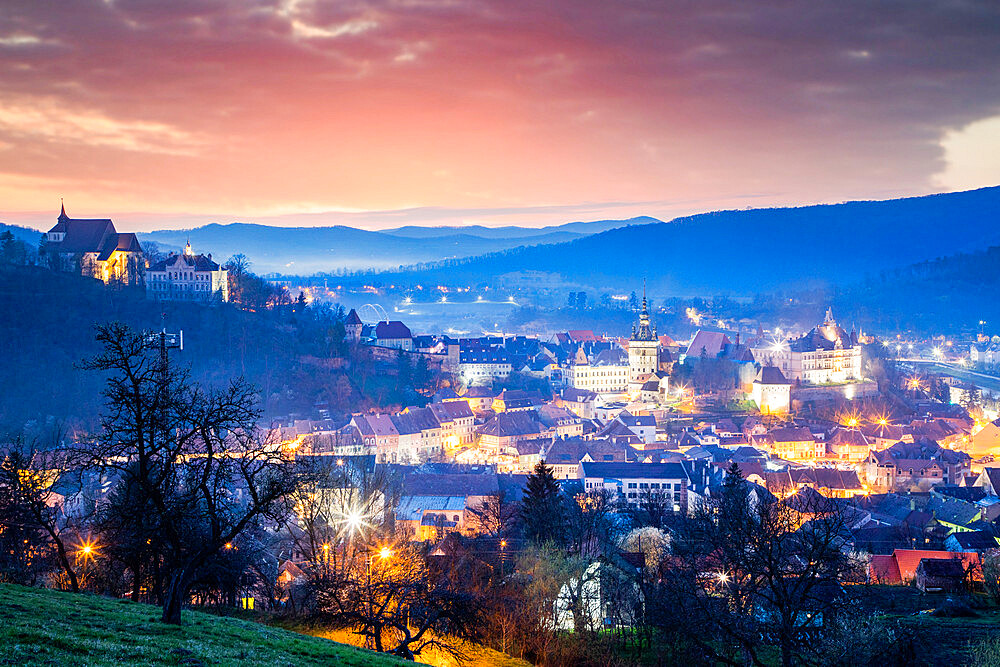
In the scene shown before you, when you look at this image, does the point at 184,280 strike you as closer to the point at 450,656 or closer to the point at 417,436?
the point at 417,436

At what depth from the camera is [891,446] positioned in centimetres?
5775

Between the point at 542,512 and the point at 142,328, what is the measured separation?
49.7 meters

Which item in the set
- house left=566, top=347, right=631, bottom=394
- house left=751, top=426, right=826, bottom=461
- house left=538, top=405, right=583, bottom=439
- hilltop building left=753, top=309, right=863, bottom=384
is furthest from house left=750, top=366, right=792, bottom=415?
house left=538, top=405, right=583, bottom=439

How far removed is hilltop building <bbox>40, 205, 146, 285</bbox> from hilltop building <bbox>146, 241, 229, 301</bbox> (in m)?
1.39

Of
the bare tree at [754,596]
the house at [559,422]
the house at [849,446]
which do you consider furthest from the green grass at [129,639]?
the house at [849,446]

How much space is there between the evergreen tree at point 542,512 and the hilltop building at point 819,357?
2184 inches

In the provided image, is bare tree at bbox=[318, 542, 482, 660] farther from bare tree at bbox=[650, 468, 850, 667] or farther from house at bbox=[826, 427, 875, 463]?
house at bbox=[826, 427, 875, 463]

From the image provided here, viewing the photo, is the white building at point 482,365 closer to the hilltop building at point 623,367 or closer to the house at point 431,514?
the hilltop building at point 623,367

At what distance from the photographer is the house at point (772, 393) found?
74.4 meters

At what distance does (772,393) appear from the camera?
74812mm

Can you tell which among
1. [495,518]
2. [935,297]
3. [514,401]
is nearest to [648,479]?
[495,518]

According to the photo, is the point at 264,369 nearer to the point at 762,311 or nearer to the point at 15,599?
the point at 15,599

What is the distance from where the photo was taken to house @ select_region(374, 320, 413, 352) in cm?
9394

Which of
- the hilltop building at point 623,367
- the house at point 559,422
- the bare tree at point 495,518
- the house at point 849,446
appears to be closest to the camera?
the bare tree at point 495,518
